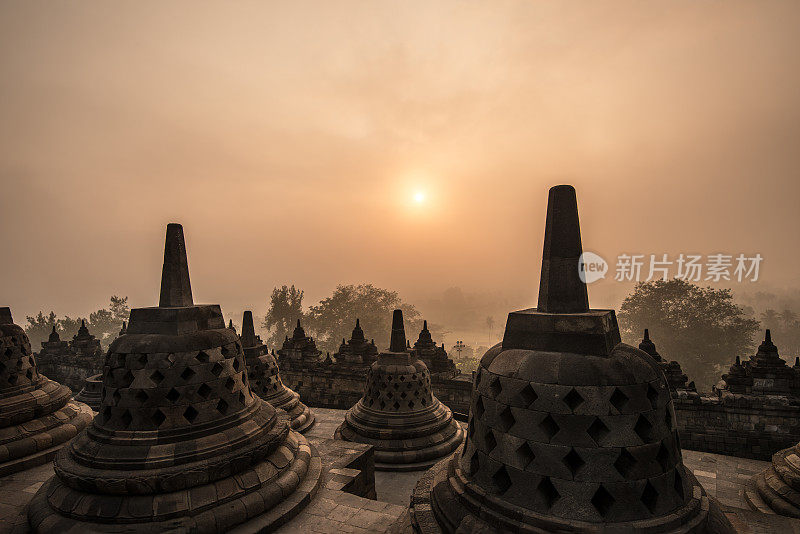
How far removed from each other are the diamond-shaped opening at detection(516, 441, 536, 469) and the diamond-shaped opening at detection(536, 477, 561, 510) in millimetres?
175

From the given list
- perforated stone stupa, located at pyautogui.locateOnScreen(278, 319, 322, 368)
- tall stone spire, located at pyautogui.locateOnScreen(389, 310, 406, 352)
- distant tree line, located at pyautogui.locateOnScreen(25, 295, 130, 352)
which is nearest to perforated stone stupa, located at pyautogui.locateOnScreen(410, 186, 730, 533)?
tall stone spire, located at pyautogui.locateOnScreen(389, 310, 406, 352)

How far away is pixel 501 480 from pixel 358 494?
4882 mm

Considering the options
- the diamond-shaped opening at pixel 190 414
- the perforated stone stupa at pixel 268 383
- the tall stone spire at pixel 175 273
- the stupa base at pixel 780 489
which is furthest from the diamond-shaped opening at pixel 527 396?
the perforated stone stupa at pixel 268 383

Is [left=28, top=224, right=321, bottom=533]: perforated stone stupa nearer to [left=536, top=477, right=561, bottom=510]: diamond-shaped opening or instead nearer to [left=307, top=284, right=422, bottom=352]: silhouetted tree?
[left=536, top=477, right=561, bottom=510]: diamond-shaped opening

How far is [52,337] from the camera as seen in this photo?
86.0ft

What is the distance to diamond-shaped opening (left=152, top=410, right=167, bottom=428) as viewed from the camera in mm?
Result: 5707

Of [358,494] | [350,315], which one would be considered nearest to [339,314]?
[350,315]

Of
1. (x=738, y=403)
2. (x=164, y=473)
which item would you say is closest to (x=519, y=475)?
(x=164, y=473)

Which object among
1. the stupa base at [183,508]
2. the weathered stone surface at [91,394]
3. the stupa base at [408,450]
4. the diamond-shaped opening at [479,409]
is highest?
the diamond-shaped opening at [479,409]

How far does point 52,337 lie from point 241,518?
2984 cm

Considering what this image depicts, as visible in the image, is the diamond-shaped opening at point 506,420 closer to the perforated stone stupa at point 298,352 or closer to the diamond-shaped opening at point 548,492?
the diamond-shaped opening at point 548,492

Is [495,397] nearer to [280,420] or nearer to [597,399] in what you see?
[597,399]

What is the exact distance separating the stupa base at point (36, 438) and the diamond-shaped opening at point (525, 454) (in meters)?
10.00

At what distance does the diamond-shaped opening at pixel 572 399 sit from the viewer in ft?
11.1
